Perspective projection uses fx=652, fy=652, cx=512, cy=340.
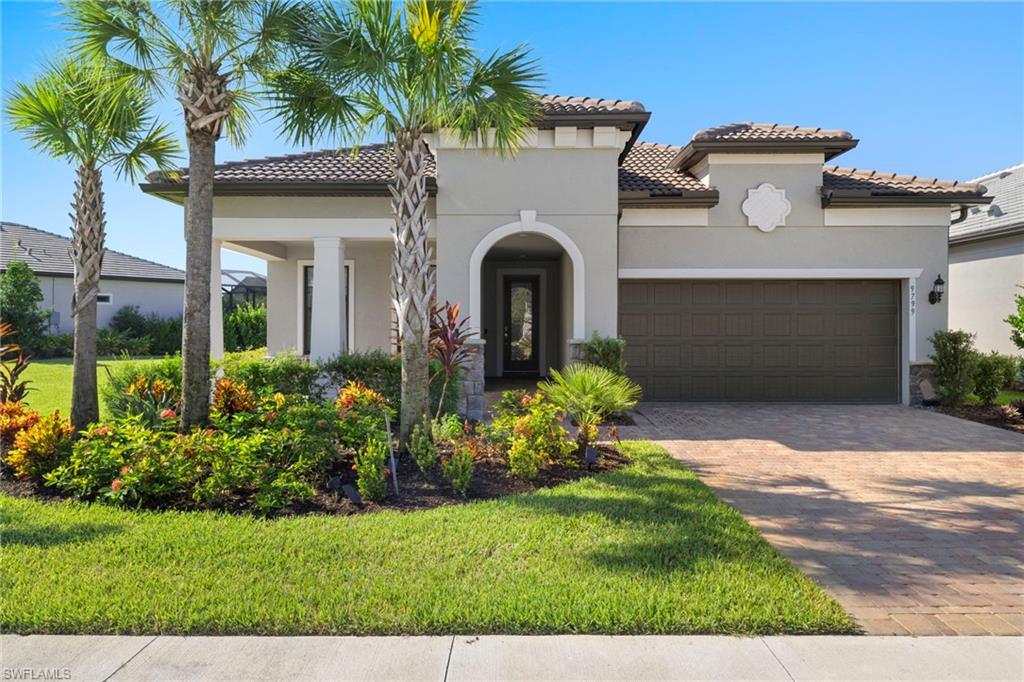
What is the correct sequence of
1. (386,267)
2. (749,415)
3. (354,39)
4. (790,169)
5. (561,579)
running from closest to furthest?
(561,579), (354,39), (749,415), (790,169), (386,267)

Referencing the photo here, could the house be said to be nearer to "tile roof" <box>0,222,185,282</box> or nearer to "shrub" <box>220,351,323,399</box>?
"shrub" <box>220,351,323,399</box>

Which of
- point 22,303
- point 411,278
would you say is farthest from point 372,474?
point 22,303

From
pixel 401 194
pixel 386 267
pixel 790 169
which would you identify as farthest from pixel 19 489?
pixel 790 169

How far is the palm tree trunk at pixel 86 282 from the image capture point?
8.07 m

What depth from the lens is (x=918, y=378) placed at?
1296 cm

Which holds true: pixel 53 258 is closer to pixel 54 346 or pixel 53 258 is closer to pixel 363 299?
pixel 54 346

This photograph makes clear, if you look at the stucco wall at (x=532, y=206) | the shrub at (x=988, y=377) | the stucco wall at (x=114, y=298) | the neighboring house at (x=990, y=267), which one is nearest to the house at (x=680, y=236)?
the stucco wall at (x=532, y=206)

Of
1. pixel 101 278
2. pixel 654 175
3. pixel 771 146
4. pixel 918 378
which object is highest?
pixel 771 146

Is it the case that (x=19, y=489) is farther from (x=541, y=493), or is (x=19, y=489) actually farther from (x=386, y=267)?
(x=386, y=267)

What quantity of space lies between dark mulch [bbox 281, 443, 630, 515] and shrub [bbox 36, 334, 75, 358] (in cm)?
2331

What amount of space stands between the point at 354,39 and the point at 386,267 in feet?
26.3

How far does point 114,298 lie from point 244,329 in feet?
37.5

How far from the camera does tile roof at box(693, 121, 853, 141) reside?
1257 centimetres

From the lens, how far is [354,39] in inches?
278
